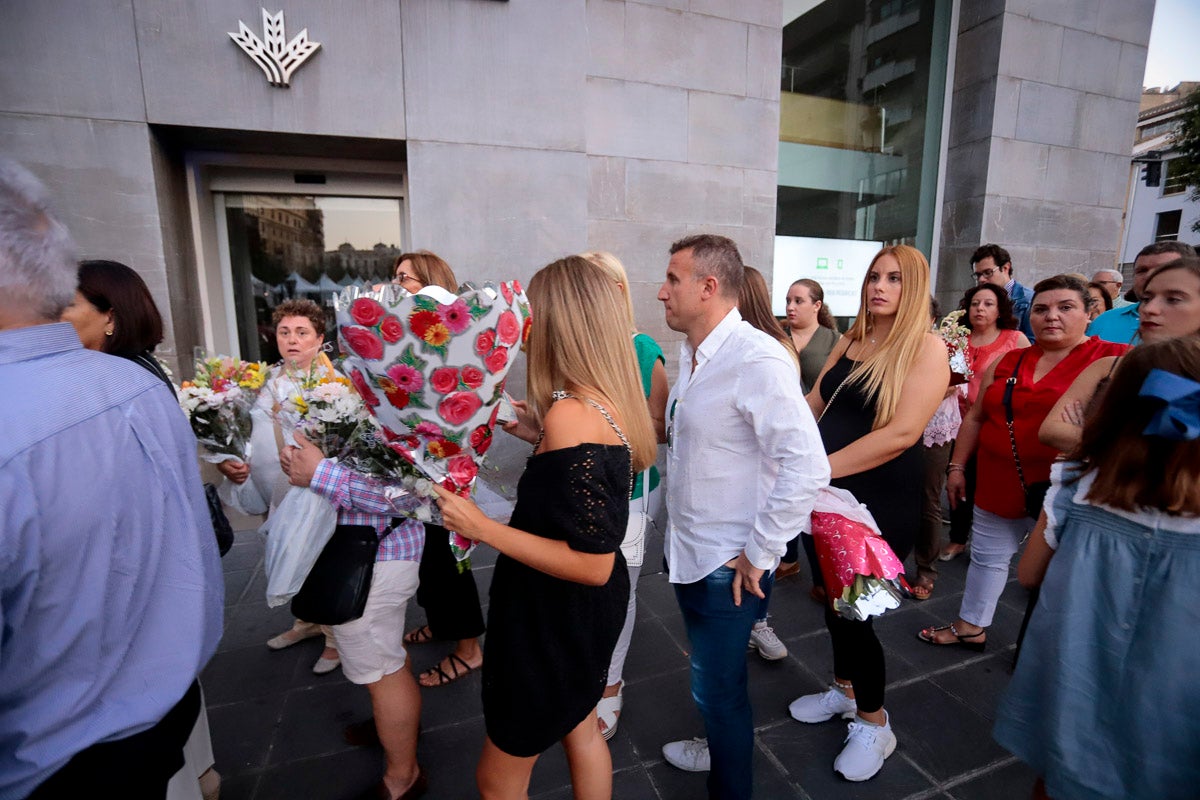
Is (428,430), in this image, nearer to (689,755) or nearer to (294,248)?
(689,755)

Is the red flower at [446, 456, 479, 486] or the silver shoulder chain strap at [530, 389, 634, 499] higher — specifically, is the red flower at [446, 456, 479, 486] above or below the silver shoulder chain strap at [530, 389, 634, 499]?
below

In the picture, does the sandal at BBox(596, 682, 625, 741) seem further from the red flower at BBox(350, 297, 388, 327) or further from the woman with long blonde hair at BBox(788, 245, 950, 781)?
the red flower at BBox(350, 297, 388, 327)

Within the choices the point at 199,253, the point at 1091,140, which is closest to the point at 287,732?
the point at 199,253

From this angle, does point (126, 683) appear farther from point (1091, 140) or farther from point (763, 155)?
point (1091, 140)

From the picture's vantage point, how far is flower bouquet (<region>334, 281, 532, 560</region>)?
152 cm

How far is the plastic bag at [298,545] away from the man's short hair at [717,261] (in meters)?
1.73

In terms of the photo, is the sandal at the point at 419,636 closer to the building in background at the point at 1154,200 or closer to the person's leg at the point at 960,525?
the person's leg at the point at 960,525

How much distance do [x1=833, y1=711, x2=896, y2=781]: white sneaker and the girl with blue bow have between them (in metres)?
0.77

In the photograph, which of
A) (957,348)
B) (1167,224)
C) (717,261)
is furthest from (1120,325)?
(1167,224)

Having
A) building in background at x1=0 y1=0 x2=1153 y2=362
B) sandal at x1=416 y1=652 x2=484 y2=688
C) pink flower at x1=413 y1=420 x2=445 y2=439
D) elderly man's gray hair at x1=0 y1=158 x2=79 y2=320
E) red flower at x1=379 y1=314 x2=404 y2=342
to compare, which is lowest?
sandal at x1=416 y1=652 x2=484 y2=688

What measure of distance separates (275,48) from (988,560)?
6.21 meters

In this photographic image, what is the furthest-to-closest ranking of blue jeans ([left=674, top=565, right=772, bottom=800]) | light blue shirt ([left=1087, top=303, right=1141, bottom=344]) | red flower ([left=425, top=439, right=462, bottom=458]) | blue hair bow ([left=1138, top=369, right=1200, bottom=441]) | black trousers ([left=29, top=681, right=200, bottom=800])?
light blue shirt ([left=1087, top=303, right=1141, bottom=344])
blue jeans ([left=674, top=565, right=772, bottom=800])
red flower ([left=425, top=439, right=462, bottom=458])
blue hair bow ([left=1138, top=369, right=1200, bottom=441])
black trousers ([left=29, top=681, right=200, bottom=800])

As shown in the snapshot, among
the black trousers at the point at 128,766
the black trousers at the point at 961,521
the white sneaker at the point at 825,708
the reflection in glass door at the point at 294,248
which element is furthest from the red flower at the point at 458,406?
the reflection in glass door at the point at 294,248

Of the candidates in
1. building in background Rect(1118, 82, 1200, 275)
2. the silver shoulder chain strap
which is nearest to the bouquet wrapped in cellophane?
the silver shoulder chain strap
